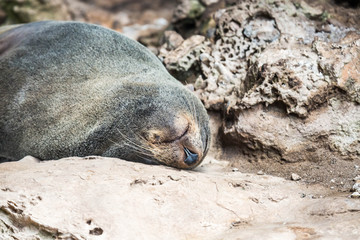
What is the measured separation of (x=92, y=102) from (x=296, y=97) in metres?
1.69

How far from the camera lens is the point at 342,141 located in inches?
142

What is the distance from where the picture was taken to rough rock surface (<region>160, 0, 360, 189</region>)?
3668 millimetres

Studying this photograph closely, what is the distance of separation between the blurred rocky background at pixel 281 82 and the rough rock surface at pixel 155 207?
0.62 meters

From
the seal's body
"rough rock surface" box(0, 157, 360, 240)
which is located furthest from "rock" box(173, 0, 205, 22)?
"rough rock surface" box(0, 157, 360, 240)

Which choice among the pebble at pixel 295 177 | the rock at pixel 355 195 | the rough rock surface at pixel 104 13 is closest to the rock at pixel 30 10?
the rough rock surface at pixel 104 13

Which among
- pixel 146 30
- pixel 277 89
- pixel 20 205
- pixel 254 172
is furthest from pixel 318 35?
pixel 146 30

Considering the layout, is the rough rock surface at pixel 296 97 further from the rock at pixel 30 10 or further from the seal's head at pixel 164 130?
the rock at pixel 30 10

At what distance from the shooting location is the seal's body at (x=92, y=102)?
3541 millimetres

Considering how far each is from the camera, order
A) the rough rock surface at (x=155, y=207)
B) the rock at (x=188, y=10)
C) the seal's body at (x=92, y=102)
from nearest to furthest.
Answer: the rough rock surface at (x=155, y=207), the seal's body at (x=92, y=102), the rock at (x=188, y=10)

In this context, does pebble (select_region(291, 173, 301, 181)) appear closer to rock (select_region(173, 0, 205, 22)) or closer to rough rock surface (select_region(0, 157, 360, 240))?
rough rock surface (select_region(0, 157, 360, 240))

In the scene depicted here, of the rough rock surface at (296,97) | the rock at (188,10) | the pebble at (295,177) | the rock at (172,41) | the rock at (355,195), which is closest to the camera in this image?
the rock at (355,195)

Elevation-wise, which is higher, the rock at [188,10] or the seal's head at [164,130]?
the seal's head at [164,130]

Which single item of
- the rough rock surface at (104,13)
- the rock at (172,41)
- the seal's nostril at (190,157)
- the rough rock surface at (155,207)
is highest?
the rough rock surface at (155,207)

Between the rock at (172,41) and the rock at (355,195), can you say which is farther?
the rock at (172,41)
